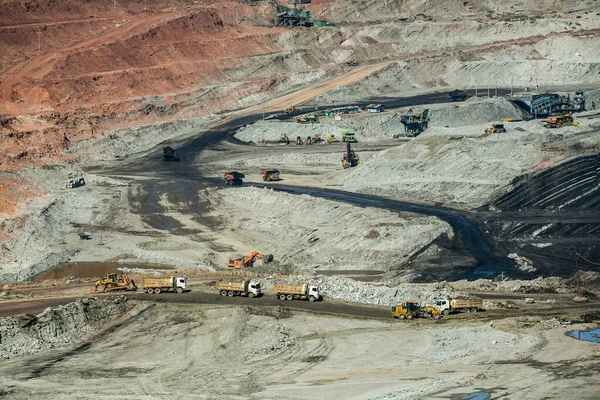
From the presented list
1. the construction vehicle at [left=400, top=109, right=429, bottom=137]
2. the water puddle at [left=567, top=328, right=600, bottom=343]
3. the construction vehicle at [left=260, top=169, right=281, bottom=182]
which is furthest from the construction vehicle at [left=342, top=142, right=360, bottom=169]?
the water puddle at [left=567, top=328, right=600, bottom=343]

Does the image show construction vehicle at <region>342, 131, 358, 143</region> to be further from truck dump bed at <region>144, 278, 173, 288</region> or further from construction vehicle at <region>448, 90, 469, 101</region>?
truck dump bed at <region>144, 278, 173, 288</region>

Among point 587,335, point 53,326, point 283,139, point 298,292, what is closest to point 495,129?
point 283,139

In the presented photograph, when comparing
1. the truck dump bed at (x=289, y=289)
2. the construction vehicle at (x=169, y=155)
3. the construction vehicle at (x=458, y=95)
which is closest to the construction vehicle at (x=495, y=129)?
the construction vehicle at (x=458, y=95)

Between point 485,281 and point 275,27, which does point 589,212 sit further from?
point 275,27

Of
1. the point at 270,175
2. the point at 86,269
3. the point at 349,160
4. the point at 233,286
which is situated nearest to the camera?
the point at 233,286

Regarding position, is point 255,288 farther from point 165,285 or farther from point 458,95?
point 458,95

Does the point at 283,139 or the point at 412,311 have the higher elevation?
the point at 283,139

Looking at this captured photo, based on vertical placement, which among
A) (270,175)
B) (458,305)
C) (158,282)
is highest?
(270,175)
